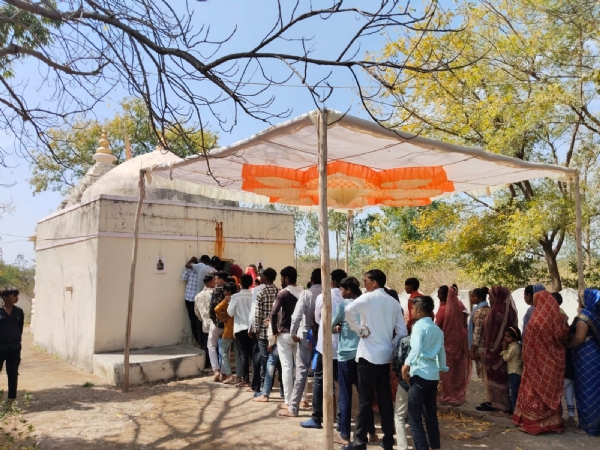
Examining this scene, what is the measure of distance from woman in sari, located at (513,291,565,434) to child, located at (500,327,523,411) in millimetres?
367

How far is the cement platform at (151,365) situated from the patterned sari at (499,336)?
4.48 meters

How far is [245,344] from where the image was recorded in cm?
724

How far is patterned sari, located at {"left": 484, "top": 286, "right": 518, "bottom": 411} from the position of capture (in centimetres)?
592

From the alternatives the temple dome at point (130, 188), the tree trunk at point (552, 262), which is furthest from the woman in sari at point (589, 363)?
the temple dome at point (130, 188)

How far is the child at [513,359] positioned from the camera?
574cm

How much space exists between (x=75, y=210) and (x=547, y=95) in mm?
8975

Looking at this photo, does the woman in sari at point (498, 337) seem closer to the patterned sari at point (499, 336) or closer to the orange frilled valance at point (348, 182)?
the patterned sari at point (499, 336)

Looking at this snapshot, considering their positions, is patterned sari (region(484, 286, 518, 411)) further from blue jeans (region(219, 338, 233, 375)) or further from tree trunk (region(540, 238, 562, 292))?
tree trunk (region(540, 238, 562, 292))

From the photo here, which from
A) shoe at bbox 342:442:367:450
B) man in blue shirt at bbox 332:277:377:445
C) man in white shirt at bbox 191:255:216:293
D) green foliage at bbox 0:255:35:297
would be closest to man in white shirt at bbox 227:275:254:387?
man in white shirt at bbox 191:255:216:293

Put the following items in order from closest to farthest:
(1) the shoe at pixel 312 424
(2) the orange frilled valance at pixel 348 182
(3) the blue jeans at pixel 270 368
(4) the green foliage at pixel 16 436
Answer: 1. (4) the green foliage at pixel 16 436
2. (1) the shoe at pixel 312 424
3. (3) the blue jeans at pixel 270 368
4. (2) the orange frilled valance at pixel 348 182

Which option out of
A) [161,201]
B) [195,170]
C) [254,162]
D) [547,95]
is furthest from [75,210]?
[547,95]

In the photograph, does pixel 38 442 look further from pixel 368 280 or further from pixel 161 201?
pixel 161 201

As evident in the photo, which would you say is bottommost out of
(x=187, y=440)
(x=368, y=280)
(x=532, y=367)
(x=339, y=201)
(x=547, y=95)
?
(x=187, y=440)

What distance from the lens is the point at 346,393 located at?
16.4 ft
